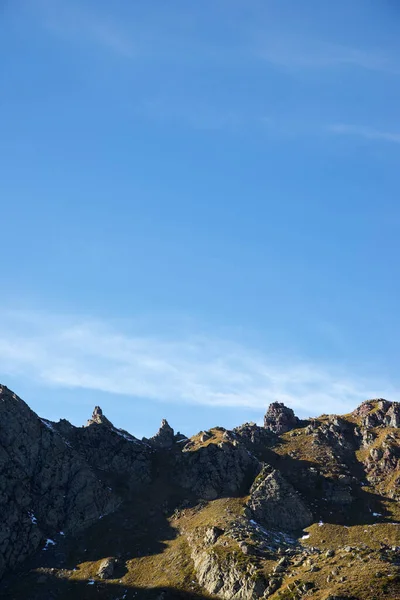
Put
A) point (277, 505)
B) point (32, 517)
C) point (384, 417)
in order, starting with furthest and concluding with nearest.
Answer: point (384, 417) → point (277, 505) → point (32, 517)

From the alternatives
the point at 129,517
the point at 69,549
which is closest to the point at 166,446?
the point at 129,517

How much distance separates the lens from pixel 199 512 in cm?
15438

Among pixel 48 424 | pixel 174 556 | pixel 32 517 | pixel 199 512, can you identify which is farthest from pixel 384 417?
pixel 32 517

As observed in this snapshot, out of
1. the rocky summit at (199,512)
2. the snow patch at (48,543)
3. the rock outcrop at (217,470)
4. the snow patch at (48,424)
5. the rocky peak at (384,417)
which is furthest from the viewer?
the rocky peak at (384,417)

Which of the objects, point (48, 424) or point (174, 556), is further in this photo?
point (48, 424)

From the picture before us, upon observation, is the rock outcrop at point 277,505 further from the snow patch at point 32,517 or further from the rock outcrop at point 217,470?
the snow patch at point 32,517

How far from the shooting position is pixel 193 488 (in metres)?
167

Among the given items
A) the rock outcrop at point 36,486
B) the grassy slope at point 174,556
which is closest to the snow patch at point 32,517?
the rock outcrop at point 36,486

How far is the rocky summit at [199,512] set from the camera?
118750 mm

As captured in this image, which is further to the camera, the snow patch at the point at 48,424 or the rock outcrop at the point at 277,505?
the snow patch at the point at 48,424

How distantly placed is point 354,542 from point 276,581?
30.3m

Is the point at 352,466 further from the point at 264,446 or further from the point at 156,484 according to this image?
the point at 156,484

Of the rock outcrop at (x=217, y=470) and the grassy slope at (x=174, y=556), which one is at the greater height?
the rock outcrop at (x=217, y=470)

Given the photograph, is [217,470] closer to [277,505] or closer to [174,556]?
[277,505]
